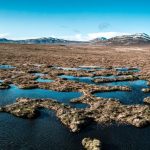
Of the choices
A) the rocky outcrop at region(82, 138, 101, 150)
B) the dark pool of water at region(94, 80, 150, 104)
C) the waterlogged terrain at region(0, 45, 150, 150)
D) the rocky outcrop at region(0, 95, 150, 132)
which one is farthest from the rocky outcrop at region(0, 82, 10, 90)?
the rocky outcrop at region(82, 138, 101, 150)

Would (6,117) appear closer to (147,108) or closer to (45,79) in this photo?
(147,108)

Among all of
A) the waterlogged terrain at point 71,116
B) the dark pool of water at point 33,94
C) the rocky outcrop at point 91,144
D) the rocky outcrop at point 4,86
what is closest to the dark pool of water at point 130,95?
the waterlogged terrain at point 71,116

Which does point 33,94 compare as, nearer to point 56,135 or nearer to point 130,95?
point 130,95

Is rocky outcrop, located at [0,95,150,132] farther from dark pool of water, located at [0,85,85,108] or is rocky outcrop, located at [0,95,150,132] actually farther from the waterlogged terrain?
dark pool of water, located at [0,85,85,108]

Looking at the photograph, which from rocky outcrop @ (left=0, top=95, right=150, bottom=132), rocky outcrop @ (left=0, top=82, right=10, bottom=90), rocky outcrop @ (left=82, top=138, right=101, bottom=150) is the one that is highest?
rocky outcrop @ (left=82, top=138, right=101, bottom=150)

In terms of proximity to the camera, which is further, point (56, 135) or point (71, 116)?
point (71, 116)

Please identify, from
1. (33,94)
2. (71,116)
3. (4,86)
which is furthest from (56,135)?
(4,86)

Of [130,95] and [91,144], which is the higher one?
[91,144]
